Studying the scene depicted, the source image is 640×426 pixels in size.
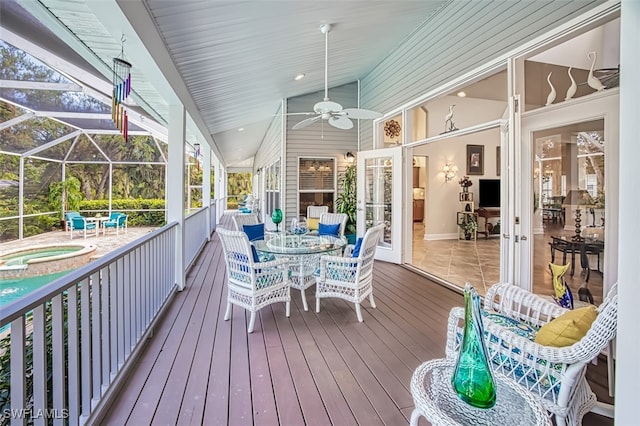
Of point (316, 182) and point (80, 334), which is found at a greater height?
point (316, 182)

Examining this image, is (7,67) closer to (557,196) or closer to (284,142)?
(284,142)

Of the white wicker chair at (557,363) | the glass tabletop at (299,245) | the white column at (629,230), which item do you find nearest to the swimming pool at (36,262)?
the glass tabletop at (299,245)

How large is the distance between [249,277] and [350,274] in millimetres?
1088

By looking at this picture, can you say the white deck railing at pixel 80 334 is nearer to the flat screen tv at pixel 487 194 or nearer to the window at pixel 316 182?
the window at pixel 316 182

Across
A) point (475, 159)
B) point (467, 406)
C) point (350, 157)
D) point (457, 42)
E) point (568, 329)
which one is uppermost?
point (457, 42)

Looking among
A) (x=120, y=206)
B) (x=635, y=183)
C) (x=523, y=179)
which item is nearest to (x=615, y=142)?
(x=523, y=179)

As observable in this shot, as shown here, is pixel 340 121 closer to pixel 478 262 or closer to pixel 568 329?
pixel 568 329

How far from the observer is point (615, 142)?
2.46 m

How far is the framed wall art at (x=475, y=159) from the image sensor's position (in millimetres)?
8805

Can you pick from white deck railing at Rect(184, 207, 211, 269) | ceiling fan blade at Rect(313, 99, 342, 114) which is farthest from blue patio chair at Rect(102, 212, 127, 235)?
ceiling fan blade at Rect(313, 99, 342, 114)

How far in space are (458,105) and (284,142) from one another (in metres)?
4.32

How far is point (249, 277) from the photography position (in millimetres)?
3088

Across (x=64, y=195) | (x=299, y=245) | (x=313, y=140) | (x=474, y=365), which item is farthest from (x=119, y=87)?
(x=64, y=195)

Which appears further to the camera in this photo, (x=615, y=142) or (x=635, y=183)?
(x=615, y=142)
